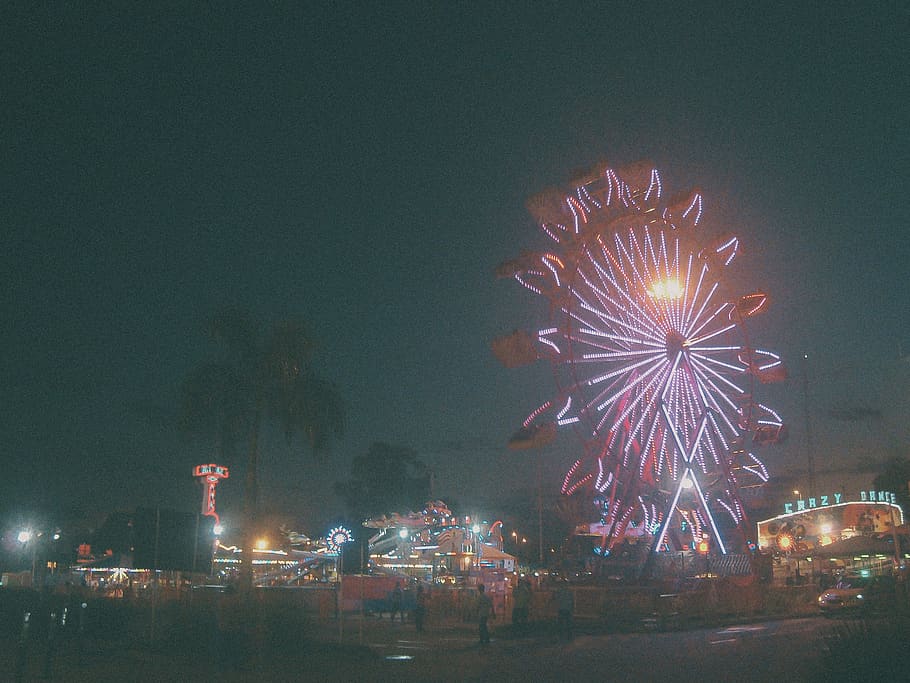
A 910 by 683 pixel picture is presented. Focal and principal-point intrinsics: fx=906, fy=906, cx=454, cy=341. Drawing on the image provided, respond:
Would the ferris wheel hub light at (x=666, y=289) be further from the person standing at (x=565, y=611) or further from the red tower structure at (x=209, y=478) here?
the red tower structure at (x=209, y=478)

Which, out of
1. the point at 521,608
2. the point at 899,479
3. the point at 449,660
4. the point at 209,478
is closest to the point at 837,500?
the point at 899,479

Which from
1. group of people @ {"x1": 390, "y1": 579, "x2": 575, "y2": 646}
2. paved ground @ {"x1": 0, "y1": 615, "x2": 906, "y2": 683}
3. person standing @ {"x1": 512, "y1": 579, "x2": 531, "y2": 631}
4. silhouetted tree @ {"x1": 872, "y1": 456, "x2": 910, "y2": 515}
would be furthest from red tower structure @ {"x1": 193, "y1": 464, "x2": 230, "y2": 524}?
silhouetted tree @ {"x1": 872, "y1": 456, "x2": 910, "y2": 515}

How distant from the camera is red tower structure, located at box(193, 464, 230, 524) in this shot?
42.8m

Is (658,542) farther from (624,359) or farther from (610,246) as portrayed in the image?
(610,246)

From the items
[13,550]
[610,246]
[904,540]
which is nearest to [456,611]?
[610,246]

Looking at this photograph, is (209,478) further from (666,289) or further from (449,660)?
(449,660)

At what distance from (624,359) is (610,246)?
482 cm

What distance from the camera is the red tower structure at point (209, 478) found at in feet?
140

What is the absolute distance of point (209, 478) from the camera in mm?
43031

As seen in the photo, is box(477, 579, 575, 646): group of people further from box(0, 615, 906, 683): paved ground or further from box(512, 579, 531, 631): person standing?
box(0, 615, 906, 683): paved ground

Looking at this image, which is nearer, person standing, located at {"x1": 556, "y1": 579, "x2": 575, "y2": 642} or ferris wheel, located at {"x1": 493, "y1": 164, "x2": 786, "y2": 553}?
person standing, located at {"x1": 556, "y1": 579, "x2": 575, "y2": 642}

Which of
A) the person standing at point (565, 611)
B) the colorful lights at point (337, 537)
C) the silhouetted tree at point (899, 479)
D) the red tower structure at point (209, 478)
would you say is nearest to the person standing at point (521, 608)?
the person standing at point (565, 611)

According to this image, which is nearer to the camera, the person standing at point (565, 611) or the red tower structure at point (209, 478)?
the person standing at point (565, 611)

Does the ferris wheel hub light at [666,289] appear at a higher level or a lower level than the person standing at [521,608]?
higher
